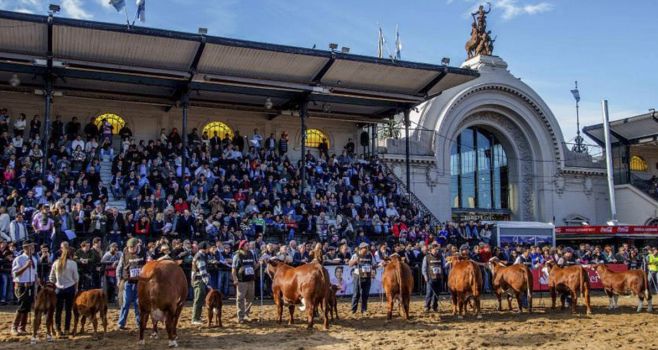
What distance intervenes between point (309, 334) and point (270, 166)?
Answer: 17.7 metres

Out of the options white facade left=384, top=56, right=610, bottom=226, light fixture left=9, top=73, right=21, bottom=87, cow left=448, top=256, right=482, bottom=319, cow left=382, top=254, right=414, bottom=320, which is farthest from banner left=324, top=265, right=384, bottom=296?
white facade left=384, top=56, right=610, bottom=226

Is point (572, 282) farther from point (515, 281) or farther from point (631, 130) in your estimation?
point (631, 130)

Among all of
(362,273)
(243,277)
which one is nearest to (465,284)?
(362,273)

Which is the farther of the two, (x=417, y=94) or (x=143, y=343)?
(x=417, y=94)

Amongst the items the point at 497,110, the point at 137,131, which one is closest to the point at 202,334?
the point at 137,131

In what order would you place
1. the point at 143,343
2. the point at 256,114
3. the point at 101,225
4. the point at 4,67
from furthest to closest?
the point at 256,114 → the point at 4,67 → the point at 101,225 → the point at 143,343

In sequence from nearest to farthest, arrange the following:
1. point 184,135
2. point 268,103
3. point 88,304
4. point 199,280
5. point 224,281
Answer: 1. point 88,304
2. point 199,280
3. point 224,281
4. point 184,135
5. point 268,103

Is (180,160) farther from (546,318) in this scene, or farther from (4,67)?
(546,318)

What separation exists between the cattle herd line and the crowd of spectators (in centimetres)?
275

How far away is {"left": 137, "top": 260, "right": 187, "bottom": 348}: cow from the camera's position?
12258mm

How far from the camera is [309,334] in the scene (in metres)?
13.9

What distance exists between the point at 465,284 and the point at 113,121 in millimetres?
21857

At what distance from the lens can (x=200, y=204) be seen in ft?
84.9

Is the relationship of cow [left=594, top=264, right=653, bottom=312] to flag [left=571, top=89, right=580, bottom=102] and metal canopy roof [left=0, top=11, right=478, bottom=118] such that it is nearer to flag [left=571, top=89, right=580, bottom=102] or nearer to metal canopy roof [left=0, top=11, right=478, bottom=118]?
metal canopy roof [left=0, top=11, right=478, bottom=118]
